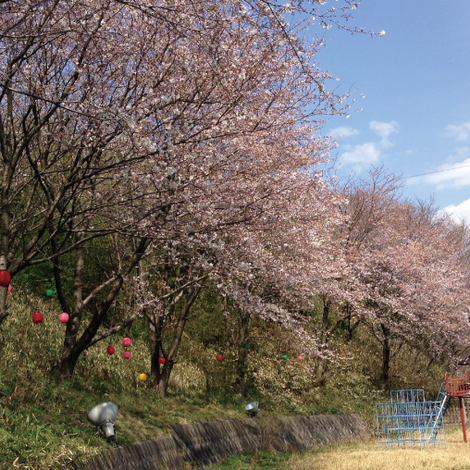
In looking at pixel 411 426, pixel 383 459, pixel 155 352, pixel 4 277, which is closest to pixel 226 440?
pixel 155 352

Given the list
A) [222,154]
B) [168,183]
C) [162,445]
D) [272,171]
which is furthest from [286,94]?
[162,445]

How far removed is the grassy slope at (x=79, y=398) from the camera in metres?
7.15

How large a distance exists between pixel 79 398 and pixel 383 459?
25.1 feet

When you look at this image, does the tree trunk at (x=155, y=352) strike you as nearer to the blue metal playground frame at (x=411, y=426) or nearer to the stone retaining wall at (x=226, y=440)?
the stone retaining wall at (x=226, y=440)

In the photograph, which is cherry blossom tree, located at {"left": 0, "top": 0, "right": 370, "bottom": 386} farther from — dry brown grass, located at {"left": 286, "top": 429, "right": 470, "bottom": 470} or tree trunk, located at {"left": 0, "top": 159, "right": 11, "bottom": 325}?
dry brown grass, located at {"left": 286, "top": 429, "right": 470, "bottom": 470}

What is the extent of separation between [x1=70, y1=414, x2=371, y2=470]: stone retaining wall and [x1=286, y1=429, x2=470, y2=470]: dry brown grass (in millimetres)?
915

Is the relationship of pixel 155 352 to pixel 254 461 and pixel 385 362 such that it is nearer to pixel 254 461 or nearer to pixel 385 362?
pixel 254 461

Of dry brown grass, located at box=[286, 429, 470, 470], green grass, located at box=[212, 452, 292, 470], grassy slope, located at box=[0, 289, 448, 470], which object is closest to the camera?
grassy slope, located at box=[0, 289, 448, 470]

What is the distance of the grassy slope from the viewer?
7.15m

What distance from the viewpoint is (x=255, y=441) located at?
13.7m

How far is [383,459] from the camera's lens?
12.5m

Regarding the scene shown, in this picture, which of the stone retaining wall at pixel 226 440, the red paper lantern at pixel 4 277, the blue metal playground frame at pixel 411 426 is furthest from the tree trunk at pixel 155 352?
the blue metal playground frame at pixel 411 426

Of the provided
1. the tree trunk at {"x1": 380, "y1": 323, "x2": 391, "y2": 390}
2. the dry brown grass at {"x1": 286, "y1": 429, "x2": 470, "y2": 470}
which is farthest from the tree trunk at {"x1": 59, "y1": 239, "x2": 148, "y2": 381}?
the tree trunk at {"x1": 380, "y1": 323, "x2": 391, "y2": 390}

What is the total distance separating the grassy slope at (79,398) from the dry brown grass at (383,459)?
922mm
